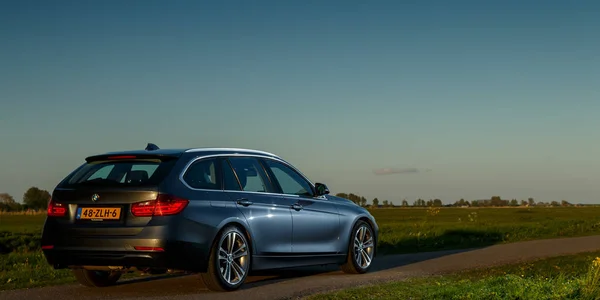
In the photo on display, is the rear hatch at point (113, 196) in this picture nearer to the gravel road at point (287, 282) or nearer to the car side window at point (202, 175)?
the car side window at point (202, 175)

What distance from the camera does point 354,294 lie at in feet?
33.1

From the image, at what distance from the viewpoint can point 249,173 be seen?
11.9 meters

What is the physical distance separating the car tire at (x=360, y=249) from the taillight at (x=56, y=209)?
478 cm

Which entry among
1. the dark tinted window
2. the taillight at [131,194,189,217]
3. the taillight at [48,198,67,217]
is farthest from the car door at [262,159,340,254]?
the taillight at [48,198,67,217]

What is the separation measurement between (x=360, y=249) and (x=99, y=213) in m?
4.87

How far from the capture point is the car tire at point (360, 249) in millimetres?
13367

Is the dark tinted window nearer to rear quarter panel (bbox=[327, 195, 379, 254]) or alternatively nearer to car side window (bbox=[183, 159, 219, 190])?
car side window (bbox=[183, 159, 219, 190])

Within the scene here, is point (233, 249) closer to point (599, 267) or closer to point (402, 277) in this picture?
point (402, 277)

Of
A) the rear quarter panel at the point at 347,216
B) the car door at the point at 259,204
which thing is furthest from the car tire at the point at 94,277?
the rear quarter panel at the point at 347,216

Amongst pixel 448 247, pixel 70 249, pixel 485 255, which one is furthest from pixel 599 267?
pixel 448 247

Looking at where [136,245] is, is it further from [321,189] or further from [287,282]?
[321,189]

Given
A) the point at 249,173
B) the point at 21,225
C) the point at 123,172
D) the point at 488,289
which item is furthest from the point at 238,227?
the point at 21,225

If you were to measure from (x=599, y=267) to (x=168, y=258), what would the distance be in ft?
16.3

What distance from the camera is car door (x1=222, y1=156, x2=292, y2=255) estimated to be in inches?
442
